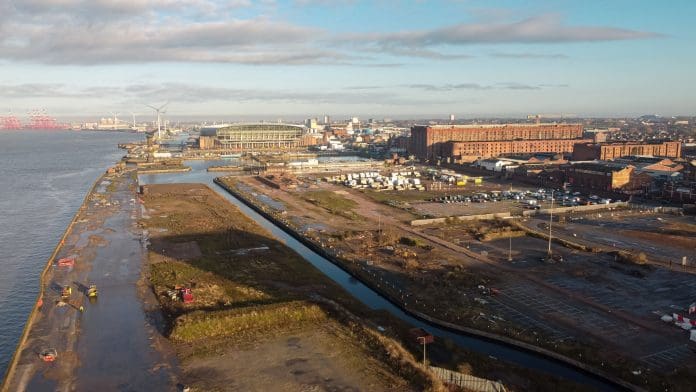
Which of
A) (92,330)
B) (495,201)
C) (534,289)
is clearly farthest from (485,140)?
(92,330)

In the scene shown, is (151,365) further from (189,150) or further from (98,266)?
(189,150)

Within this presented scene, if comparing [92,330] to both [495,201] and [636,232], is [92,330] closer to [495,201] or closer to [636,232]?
[636,232]

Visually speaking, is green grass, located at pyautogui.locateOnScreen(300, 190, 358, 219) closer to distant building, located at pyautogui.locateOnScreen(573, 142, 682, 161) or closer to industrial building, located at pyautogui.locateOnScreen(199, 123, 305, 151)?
distant building, located at pyautogui.locateOnScreen(573, 142, 682, 161)

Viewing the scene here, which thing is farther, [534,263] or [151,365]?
[534,263]

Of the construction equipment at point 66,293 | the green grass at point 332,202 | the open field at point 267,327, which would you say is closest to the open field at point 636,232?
the green grass at point 332,202

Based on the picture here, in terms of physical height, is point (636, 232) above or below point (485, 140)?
below

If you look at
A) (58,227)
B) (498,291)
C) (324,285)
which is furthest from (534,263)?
(58,227)
